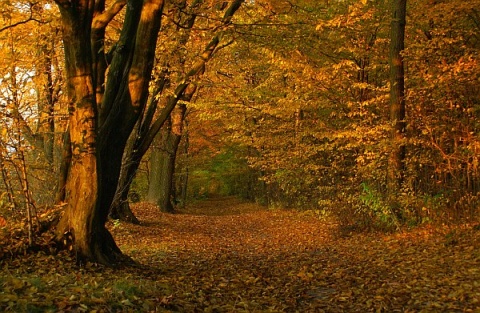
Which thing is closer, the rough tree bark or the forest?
the forest

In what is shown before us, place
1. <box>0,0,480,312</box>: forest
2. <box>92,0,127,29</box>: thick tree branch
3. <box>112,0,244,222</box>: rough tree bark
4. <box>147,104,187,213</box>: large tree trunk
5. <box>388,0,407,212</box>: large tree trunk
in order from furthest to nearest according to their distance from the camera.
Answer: <box>147,104,187,213</box>: large tree trunk
<box>388,0,407,212</box>: large tree trunk
<box>112,0,244,222</box>: rough tree bark
<box>92,0,127,29</box>: thick tree branch
<box>0,0,480,312</box>: forest

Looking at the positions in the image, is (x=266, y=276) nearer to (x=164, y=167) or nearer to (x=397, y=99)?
(x=397, y=99)

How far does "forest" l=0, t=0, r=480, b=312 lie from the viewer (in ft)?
19.5

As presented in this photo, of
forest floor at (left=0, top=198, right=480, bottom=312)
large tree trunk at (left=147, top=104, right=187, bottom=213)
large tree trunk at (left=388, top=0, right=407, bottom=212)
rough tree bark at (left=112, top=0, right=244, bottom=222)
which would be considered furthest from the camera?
large tree trunk at (left=147, top=104, right=187, bottom=213)

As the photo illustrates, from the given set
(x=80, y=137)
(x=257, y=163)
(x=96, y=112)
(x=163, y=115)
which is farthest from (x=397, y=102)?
(x=257, y=163)

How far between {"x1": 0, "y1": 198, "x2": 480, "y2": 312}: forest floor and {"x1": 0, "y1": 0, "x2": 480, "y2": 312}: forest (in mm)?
44

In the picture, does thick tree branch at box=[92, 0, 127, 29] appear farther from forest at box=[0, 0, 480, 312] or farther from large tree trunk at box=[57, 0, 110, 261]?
large tree trunk at box=[57, 0, 110, 261]

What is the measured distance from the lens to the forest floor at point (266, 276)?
4703 mm

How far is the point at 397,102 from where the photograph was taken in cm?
1207

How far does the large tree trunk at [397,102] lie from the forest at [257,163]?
0.04 m

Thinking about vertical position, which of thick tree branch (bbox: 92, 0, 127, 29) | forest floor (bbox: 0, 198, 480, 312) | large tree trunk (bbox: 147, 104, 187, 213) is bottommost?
forest floor (bbox: 0, 198, 480, 312)

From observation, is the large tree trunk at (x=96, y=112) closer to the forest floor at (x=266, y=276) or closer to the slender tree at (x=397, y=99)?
the forest floor at (x=266, y=276)

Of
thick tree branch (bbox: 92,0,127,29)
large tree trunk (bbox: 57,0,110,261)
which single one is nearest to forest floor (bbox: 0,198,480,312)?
large tree trunk (bbox: 57,0,110,261)

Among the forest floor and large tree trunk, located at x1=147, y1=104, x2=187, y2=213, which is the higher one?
large tree trunk, located at x1=147, y1=104, x2=187, y2=213
